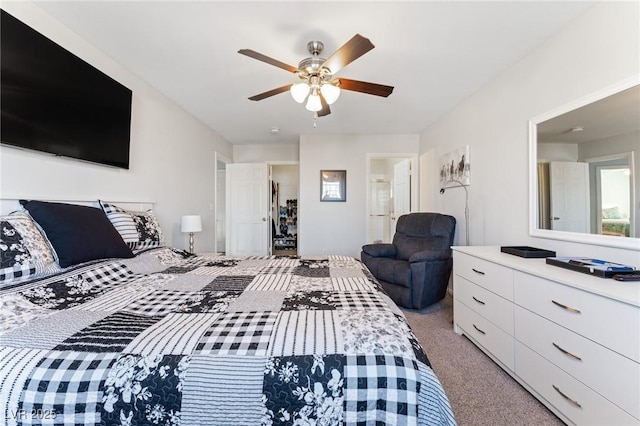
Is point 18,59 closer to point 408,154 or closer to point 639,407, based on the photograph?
point 639,407

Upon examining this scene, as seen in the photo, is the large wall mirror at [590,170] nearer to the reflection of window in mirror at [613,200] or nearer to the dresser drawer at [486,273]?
the reflection of window in mirror at [613,200]

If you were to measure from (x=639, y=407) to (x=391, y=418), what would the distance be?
112 cm

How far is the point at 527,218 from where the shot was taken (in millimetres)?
2186

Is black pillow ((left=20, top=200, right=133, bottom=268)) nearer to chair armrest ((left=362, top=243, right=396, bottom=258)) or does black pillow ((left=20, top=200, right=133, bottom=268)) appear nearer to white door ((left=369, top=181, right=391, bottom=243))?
chair armrest ((left=362, top=243, right=396, bottom=258))

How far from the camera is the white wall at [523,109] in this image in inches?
60.1

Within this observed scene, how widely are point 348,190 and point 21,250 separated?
3.90 meters

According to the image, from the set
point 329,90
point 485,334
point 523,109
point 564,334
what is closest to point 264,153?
point 329,90

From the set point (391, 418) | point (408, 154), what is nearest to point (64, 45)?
point (391, 418)

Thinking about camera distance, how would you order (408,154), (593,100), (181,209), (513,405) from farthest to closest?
(408,154) < (181,209) < (593,100) < (513,405)

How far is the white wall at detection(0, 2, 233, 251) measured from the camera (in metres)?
1.66

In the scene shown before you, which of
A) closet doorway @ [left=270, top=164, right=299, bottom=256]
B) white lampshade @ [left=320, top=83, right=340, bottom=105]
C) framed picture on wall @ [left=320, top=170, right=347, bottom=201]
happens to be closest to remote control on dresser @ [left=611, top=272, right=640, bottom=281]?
white lampshade @ [left=320, top=83, right=340, bottom=105]

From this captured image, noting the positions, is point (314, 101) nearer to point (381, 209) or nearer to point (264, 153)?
point (264, 153)

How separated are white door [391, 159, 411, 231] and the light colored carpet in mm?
2727

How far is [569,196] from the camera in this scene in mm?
1813
